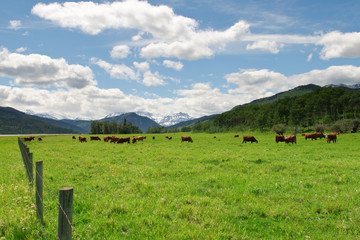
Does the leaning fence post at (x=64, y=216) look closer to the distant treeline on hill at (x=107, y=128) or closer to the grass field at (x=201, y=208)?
the grass field at (x=201, y=208)

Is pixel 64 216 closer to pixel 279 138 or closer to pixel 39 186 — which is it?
pixel 39 186

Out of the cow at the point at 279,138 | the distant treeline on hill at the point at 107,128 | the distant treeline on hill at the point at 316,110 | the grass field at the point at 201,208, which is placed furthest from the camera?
the distant treeline on hill at the point at 107,128

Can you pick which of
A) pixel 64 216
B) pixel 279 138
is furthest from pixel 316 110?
pixel 64 216

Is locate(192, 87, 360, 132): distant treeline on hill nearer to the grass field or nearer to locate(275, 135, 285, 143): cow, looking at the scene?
Result: locate(275, 135, 285, 143): cow

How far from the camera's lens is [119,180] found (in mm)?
10812

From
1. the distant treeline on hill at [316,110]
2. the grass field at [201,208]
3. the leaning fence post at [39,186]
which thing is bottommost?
the grass field at [201,208]

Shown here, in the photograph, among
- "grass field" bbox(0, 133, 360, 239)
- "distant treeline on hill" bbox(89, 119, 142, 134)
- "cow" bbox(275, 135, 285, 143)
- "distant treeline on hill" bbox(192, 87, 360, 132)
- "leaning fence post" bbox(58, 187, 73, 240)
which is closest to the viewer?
"leaning fence post" bbox(58, 187, 73, 240)

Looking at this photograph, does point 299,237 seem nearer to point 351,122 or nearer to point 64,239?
point 64,239

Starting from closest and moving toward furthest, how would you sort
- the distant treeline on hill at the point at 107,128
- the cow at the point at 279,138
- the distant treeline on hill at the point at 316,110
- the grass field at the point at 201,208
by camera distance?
the grass field at the point at 201,208 < the cow at the point at 279,138 < the distant treeline on hill at the point at 316,110 < the distant treeline on hill at the point at 107,128

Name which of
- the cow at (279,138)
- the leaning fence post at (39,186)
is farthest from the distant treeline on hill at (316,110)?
the leaning fence post at (39,186)

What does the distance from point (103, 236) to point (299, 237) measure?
5277mm

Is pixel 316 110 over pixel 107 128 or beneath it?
over

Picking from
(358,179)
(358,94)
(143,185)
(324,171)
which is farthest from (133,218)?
(358,94)

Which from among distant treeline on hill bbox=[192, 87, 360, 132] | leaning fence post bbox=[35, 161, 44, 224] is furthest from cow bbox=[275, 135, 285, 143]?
distant treeline on hill bbox=[192, 87, 360, 132]
